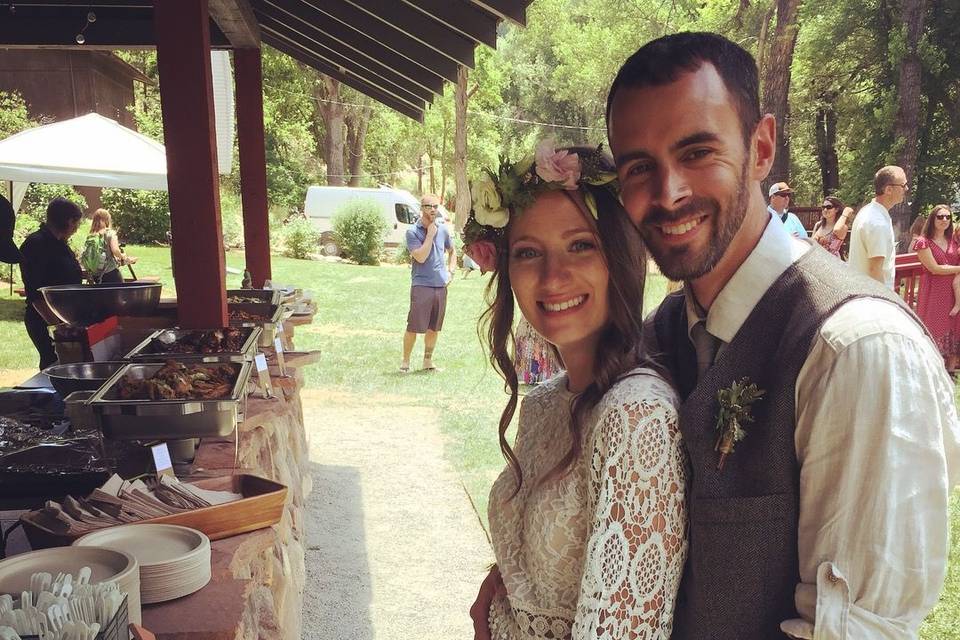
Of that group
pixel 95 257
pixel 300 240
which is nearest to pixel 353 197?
pixel 300 240

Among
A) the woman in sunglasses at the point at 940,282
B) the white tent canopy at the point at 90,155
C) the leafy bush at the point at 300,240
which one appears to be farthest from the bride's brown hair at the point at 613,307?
the leafy bush at the point at 300,240

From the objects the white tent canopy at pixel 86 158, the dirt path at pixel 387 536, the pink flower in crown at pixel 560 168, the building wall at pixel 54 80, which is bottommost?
the dirt path at pixel 387 536

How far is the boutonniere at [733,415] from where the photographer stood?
1.35m

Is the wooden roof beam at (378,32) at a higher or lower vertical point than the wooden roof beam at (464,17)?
higher

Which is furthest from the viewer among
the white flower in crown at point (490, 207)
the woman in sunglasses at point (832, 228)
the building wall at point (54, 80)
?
the building wall at point (54, 80)

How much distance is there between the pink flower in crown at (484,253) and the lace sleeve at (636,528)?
24.8 inches

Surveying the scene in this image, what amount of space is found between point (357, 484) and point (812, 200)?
27.8 metres

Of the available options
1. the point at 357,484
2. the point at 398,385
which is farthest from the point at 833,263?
the point at 398,385

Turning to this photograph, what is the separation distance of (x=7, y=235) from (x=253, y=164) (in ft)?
9.48

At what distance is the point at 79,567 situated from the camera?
58.8 inches

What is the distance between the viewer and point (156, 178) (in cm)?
897

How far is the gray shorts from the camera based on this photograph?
9281mm

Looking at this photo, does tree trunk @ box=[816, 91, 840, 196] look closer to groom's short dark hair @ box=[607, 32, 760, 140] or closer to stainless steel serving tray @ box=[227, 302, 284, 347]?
stainless steel serving tray @ box=[227, 302, 284, 347]

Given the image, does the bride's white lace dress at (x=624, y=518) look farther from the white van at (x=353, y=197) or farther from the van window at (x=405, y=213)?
the van window at (x=405, y=213)
